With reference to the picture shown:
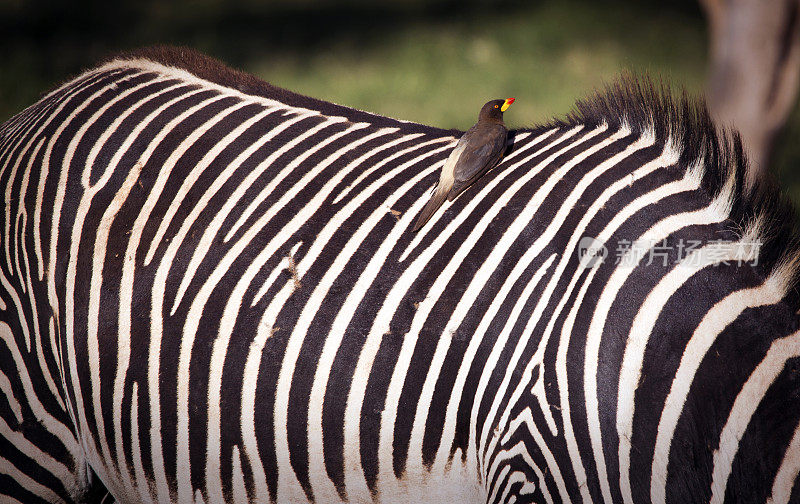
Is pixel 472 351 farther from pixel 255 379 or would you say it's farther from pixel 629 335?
pixel 255 379

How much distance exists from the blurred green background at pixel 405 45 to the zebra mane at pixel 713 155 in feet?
14.6

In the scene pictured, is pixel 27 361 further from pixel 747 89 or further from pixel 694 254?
pixel 747 89

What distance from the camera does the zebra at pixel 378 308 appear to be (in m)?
1.86

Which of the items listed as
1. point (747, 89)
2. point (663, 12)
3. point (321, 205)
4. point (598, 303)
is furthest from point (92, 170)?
point (663, 12)

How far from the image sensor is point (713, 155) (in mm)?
2074

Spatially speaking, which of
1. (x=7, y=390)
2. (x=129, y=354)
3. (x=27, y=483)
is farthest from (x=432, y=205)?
(x=27, y=483)

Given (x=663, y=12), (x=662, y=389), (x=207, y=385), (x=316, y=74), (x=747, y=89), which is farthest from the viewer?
(x=663, y=12)

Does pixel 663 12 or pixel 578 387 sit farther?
pixel 663 12

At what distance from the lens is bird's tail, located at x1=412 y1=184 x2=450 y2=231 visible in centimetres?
218

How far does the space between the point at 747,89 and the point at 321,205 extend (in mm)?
4451

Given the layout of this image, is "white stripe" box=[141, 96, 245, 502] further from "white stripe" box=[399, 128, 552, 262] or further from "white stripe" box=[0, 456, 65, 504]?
"white stripe" box=[399, 128, 552, 262]

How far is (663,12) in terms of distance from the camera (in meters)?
11.3

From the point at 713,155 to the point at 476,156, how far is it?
26.3 inches

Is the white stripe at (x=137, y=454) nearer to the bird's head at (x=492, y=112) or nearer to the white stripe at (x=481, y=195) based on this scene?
the white stripe at (x=481, y=195)
